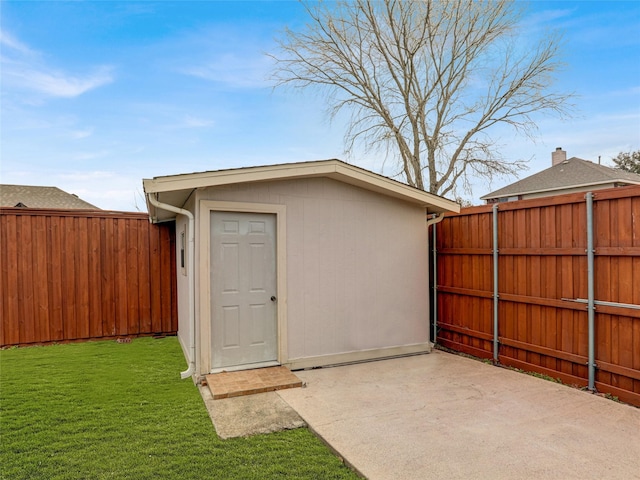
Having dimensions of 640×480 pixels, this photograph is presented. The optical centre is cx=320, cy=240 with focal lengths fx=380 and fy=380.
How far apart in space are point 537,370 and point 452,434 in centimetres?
224

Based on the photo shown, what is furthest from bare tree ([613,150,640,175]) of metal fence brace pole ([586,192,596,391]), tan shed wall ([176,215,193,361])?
tan shed wall ([176,215,193,361])

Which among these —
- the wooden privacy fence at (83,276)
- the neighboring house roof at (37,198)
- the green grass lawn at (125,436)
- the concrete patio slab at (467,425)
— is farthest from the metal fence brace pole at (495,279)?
the neighboring house roof at (37,198)

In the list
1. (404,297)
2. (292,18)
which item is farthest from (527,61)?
(404,297)

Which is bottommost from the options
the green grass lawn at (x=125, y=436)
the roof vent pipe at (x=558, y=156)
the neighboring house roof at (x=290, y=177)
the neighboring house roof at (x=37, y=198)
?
the green grass lawn at (x=125, y=436)

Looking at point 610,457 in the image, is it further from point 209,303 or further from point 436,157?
point 436,157

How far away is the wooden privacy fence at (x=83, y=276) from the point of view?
6242 mm

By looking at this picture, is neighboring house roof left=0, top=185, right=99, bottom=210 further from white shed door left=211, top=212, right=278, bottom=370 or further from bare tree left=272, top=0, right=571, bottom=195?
white shed door left=211, top=212, right=278, bottom=370

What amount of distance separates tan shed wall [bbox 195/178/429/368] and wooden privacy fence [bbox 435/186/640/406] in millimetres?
583

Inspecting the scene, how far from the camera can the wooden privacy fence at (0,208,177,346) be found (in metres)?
6.24

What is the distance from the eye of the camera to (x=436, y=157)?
12156 mm

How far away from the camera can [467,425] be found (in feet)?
10.9

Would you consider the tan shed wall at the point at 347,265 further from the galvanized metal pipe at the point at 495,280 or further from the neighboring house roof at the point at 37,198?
the neighboring house roof at the point at 37,198

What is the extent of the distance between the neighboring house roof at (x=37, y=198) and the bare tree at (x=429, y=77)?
11511 mm

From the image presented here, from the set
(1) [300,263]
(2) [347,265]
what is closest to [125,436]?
(1) [300,263]
